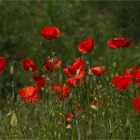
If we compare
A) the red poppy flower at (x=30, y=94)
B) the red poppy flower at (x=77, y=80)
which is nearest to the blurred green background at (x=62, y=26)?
the red poppy flower at (x=30, y=94)

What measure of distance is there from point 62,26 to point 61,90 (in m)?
5.67

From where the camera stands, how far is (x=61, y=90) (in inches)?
160

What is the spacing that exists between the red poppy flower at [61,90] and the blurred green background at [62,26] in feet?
12.4

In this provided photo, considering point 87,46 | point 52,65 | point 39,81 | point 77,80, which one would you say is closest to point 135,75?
point 77,80

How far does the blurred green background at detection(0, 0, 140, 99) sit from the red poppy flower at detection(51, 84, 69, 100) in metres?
3.77

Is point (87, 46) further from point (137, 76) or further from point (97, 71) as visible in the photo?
point (137, 76)

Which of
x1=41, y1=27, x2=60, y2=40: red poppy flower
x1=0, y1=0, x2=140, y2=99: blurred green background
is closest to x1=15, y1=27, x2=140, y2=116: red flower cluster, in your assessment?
x1=41, y1=27, x2=60, y2=40: red poppy flower

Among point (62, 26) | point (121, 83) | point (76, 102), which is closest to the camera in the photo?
point (121, 83)

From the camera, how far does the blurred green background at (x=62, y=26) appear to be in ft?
28.8

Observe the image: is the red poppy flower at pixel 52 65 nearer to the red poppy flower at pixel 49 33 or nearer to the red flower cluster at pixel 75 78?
the red flower cluster at pixel 75 78

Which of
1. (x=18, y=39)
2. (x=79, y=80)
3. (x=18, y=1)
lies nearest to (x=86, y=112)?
(x=79, y=80)

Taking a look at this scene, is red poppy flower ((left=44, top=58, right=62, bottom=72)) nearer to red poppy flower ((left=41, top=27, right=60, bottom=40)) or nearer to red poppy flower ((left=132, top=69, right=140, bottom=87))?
red poppy flower ((left=41, top=27, right=60, bottom=40))

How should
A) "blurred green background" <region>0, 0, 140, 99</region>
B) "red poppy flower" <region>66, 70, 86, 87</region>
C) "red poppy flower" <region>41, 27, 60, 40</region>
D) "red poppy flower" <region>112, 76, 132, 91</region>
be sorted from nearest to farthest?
"red poppy flower" <region>112, 76, 132, 91</region> < "red poppy flower" <region>66, 70, 86, 87</region> < "red poppy flower" <region>41, 27, 60, 40</region> < "blurred green background" <region>0, 0, 140, 99</region>

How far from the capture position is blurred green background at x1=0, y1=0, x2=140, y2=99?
8773 mm
